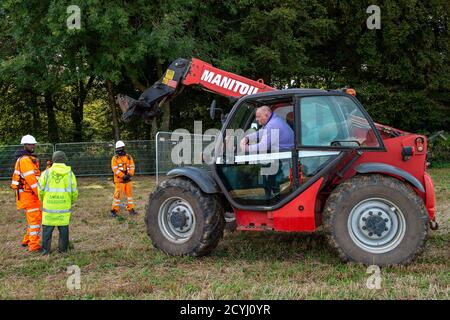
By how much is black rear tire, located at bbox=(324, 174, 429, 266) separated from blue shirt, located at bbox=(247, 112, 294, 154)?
2.85 ft

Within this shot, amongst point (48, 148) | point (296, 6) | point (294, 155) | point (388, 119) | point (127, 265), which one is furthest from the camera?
point (388, 119)

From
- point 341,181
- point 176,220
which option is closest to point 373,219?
point 341,181

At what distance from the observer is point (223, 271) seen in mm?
5645

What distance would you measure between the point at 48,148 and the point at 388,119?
1552cm

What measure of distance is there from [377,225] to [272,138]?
61.9 inches

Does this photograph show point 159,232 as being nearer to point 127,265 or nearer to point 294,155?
point 127,265

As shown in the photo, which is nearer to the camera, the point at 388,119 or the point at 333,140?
the point at 333,140

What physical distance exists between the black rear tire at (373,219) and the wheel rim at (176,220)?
5.85 feet

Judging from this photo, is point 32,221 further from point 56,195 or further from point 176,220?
point 176,220

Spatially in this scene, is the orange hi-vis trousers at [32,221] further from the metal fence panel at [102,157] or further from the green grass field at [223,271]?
the metal fence panel at [102,157]

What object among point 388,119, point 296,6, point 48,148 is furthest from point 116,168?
point 388,119

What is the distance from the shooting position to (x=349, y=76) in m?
24.0

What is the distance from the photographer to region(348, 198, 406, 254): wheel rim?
5.38 m

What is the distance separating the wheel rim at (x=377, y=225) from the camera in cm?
538
